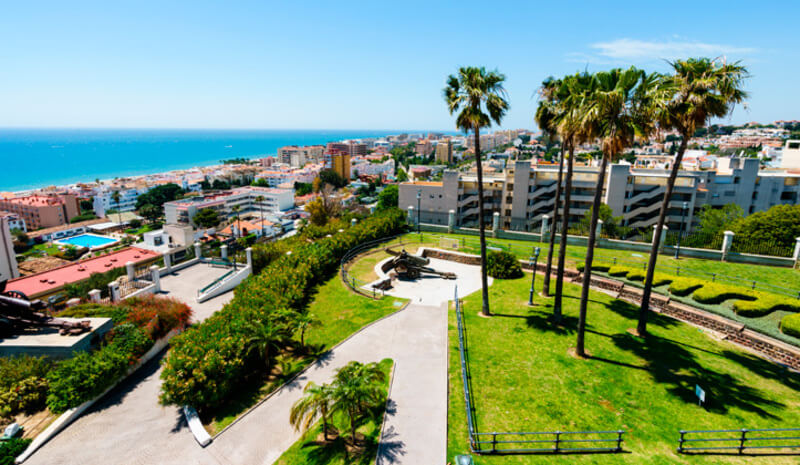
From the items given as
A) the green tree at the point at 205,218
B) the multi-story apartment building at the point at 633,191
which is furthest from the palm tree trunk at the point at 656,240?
the green tree at the point at 205,218

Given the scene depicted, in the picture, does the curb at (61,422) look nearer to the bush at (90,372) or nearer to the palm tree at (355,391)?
the bush at (90,372)

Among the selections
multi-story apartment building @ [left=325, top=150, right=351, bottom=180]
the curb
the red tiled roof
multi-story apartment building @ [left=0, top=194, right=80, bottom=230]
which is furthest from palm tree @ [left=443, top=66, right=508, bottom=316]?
multi-story apartment building @ [left=325, top=150, right=351, bottom=180]

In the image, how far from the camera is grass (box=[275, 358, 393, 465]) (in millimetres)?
10055

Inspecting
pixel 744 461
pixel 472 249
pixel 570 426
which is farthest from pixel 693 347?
pixel 472 249

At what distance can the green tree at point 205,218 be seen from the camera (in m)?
98.7

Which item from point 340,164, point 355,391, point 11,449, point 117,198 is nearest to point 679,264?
Result: point 355,391

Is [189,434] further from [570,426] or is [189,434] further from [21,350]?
[570,426]

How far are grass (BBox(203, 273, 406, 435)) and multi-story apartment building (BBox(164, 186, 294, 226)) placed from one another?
305 ft

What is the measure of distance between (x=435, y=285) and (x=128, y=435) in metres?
15.7

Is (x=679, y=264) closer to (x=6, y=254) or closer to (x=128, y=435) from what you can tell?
(x=128, y=435)

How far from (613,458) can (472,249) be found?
18892mm

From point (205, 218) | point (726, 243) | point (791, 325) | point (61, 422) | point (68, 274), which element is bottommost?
point (205, 218)

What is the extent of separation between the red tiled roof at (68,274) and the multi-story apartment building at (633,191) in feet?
102

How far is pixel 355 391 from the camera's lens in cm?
1016
